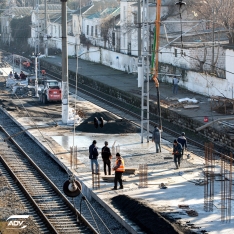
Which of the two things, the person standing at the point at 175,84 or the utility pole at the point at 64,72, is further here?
the person standing at the point at 175,84

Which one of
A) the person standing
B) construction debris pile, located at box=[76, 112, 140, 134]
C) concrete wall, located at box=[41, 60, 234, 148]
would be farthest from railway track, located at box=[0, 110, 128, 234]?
the person standing

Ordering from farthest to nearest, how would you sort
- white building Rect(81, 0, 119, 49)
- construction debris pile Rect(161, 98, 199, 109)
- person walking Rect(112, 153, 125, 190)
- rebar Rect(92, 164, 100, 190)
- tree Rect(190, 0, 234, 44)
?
white building Rect(81, 0, 119, 49) → tree Rect(190, 0, 234, 44) → construction debris pile Rect(161, 98, 199, 109) → rebar Rect(92, 164, 100, 190) → person walking Rect(112, 153, 125, 190)

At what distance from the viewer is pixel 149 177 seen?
23.9 metres

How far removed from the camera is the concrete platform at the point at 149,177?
19.1 metres

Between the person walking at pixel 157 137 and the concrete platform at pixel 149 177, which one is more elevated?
the person walking at pixel 157 137

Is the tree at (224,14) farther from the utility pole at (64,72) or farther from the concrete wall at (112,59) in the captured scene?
the utility pole at (64,72)

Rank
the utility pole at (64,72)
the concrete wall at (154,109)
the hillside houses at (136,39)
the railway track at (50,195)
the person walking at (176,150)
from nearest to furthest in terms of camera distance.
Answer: the railway track at (50,195), the person walking at (176,150), the concrete wall at (154,109), the utility pole at (64,72), the hillside houses at (136,39)

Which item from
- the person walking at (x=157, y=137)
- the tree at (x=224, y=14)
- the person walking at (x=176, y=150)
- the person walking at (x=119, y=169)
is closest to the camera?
the person walking at (x=119, y=169)

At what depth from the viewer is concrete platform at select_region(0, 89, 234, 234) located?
1912cm

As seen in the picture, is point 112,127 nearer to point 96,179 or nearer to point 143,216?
point 96,179

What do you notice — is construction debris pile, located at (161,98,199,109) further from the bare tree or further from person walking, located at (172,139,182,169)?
the bare tree

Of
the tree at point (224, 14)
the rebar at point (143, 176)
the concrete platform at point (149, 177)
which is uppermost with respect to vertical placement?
the tree at point (224, 14)

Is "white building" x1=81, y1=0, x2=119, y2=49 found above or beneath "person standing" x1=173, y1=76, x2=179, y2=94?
above

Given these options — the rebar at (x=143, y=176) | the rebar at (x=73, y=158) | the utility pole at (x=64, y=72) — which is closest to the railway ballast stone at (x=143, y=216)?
the rebar at (x=143, y=176)
